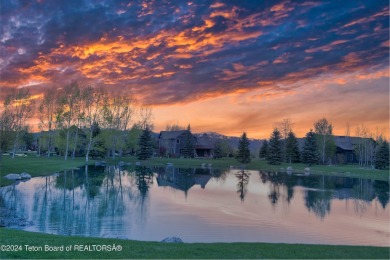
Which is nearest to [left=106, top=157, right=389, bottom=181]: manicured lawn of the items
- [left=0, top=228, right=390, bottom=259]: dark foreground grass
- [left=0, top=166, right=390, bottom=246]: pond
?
[left=0, top=166, right=390, bottom=246]: pond

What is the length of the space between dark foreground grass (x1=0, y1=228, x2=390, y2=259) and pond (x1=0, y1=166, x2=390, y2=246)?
9.88ft

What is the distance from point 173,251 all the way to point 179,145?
77967mm

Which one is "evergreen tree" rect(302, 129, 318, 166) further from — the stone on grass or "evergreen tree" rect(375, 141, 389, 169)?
the stone on grass

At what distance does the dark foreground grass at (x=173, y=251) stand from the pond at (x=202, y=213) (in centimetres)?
301

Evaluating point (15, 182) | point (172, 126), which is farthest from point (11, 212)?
point (172, 126)

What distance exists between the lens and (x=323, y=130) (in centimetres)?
7538

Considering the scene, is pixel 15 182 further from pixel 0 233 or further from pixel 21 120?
pixel 21 120

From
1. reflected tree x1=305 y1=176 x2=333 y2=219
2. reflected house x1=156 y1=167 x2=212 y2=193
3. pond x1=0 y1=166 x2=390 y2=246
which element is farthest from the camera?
reflected house x1=156 y1=167 x2=212 y2=193

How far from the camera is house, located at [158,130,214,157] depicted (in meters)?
85.9

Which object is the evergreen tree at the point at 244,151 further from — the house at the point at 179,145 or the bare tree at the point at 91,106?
the bare tree at the point at 91,106

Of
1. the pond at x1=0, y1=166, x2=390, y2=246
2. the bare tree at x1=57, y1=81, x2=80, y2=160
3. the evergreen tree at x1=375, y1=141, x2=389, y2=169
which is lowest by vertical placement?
the pond at x1=0, y1=166, x2=390, y2=246

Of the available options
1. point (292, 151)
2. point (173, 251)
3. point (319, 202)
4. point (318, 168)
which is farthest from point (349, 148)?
point (173, 251)

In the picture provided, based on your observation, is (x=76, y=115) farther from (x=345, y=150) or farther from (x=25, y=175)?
(x=345, y=150)

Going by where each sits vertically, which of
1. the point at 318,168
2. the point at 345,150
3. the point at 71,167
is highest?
the point at 345,150
